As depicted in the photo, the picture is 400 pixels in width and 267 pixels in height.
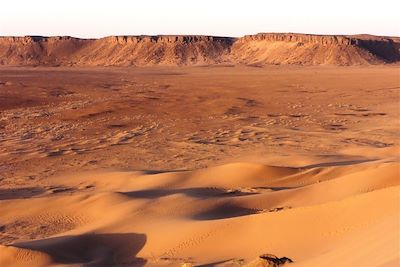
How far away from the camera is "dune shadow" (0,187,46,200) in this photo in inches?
391

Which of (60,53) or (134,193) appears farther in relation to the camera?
(60,53)

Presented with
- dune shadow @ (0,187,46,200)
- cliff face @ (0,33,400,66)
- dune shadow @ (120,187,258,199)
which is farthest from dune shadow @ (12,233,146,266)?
cliff face @ (0,33,400,66)

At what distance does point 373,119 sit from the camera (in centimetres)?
2006

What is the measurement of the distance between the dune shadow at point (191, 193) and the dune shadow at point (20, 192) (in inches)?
75.5

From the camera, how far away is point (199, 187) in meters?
9.81

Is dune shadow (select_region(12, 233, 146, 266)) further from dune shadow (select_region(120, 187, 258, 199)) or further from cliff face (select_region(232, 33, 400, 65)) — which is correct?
cliff face (select_region(232, 33, 400, 65))

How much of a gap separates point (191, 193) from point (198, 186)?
0.82 meters

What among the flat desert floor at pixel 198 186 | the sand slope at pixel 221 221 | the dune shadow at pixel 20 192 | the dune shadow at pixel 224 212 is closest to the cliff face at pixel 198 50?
the flat desert floor at pixel 198 186

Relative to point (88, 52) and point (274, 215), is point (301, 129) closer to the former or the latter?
point (274, 215)

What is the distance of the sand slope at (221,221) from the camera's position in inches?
Answer: 222

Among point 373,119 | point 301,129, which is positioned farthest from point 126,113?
point 373,119

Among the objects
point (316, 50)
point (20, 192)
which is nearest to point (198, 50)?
point (316, 50)

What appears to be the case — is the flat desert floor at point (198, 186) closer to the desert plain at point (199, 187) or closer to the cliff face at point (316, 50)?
the desert plain at point (199, 187)

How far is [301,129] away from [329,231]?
12.0m
